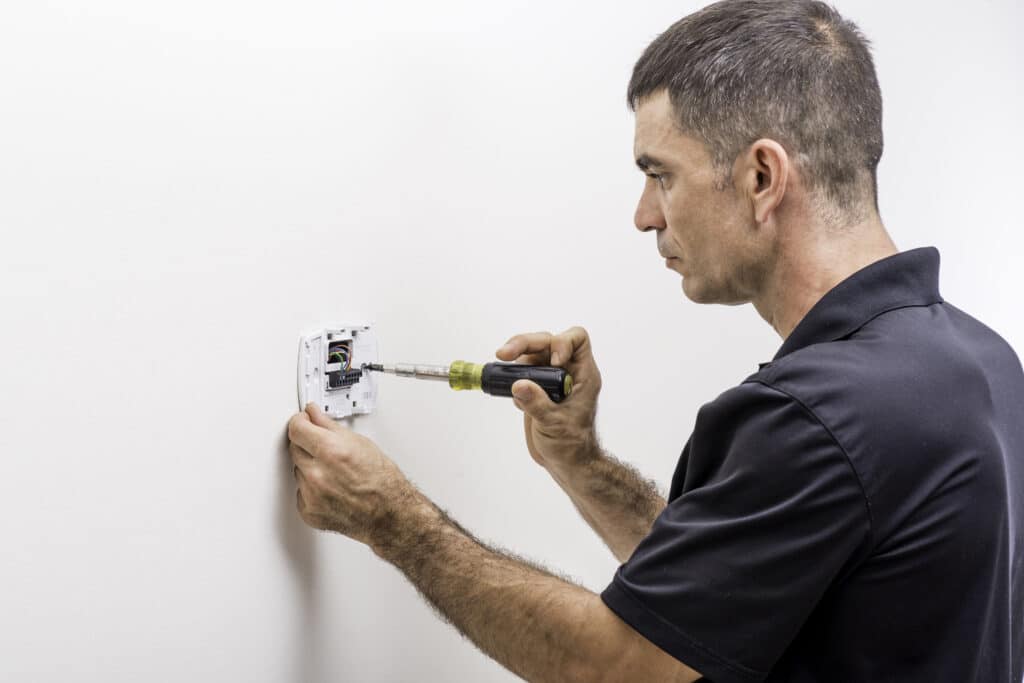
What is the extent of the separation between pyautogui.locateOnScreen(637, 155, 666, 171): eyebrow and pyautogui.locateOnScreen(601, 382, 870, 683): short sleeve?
277 millimetres

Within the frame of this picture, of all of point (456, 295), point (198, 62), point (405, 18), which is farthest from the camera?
point (456, 295)

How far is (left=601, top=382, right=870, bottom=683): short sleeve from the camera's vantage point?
0.76 meters

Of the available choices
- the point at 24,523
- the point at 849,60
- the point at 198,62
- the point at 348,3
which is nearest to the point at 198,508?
the point at 24,523

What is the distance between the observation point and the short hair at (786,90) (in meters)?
0.91

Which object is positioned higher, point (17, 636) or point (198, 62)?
point (198, 62)

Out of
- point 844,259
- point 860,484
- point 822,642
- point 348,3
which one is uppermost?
point 348,3

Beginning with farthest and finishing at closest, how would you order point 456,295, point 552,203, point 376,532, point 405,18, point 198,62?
point 552,203 → point 456,295 → point 405,18 → point 376,532 → point 198,62

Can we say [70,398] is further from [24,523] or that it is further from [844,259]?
[844,259]

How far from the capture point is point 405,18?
1.13 m

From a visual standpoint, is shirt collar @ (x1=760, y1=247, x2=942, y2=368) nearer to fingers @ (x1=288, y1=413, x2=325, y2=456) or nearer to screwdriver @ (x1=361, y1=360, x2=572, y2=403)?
screwdriver @ (x1=361, y1=360, x2=572, y2=403)

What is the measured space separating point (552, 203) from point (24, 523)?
2.67 ft

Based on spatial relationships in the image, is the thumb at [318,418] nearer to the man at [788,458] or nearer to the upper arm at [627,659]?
the man at [788,458]

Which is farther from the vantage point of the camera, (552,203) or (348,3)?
(552,203)

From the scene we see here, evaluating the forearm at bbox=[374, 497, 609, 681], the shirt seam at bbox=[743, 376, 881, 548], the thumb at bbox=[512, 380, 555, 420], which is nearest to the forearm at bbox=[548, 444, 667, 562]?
the thumb at bbox=[512, 380, 555, 420]
